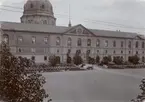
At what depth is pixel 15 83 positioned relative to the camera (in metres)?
0.70

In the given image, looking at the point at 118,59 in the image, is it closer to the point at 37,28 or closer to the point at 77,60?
the point at 77,60

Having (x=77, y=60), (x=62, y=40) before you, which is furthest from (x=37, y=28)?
(x=77, y=60)

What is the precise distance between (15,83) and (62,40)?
614 millimetres

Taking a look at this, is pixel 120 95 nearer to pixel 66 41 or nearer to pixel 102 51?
pixel 102 51

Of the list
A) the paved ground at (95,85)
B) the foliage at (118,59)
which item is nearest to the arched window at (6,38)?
the paved ground at (95,85)

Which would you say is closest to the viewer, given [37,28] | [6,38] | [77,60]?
[6,38]

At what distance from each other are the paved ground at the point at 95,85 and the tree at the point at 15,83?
26cm

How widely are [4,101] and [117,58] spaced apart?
723 millimetres

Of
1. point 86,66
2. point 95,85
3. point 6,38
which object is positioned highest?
point 6,38

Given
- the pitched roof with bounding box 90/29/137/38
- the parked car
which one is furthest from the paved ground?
the pitched roof with bounding box 90/29/137/38

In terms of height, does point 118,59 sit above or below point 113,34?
below

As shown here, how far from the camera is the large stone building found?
1100 mm

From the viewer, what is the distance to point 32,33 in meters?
1.22

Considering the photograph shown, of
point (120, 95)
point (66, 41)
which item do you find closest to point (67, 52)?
point (66, 41)
